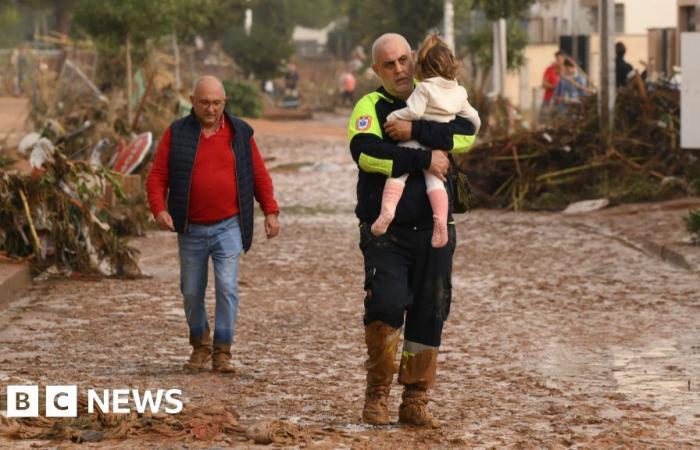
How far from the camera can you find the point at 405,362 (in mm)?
8352

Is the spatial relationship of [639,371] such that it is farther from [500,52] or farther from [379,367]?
[500,52]

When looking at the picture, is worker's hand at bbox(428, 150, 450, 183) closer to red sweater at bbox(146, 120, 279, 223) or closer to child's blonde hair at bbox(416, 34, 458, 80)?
child's blonde hair at bbox(416, 34, 458, 80)

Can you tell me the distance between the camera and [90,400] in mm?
8578

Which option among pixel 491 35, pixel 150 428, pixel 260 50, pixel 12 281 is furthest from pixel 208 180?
pixel 260 50

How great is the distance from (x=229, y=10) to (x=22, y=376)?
6079cm

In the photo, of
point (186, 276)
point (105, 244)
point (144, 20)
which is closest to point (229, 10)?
point (144, 20)

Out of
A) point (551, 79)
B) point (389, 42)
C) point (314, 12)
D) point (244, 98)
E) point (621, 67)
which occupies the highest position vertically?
point (389, 42)

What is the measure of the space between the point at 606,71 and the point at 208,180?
1477 centimetres

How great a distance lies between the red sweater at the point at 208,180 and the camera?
9.92 metres

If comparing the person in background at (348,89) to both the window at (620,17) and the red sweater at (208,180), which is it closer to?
the window at (620,17)

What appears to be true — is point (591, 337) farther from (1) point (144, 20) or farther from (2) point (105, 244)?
(1) point (144, 20)

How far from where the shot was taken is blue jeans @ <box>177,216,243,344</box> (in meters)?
9.96

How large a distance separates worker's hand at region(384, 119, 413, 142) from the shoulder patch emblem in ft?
0.30

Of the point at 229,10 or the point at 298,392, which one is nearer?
the point at 298,392
